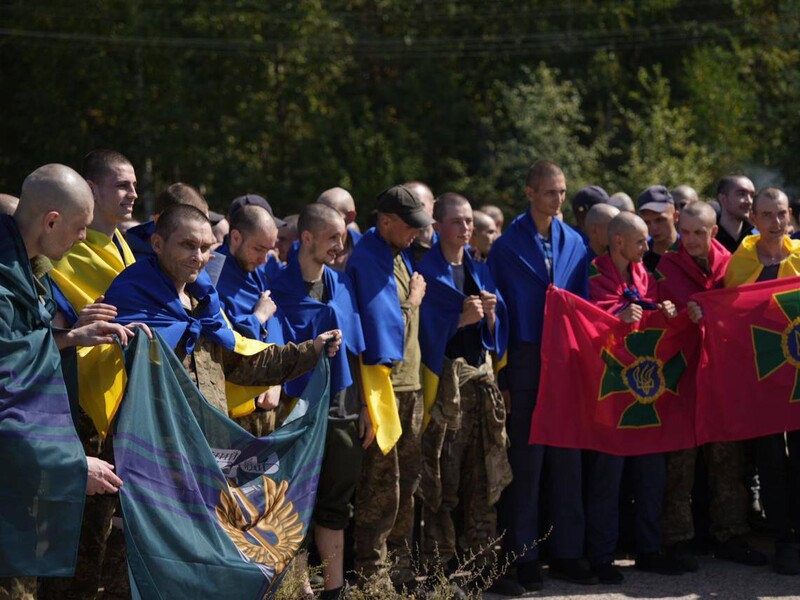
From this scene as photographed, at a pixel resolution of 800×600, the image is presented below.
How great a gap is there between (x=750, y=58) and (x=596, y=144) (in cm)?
492

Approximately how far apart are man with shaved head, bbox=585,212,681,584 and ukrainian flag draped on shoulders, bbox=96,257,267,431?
119 inches

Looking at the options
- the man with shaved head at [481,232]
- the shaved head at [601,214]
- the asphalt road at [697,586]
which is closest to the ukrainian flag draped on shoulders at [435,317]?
the asphalt road at [697,586]

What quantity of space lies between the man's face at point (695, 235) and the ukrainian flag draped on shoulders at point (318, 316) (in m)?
2.50

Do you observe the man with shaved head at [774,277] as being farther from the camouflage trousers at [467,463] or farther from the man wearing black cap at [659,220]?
the camouflage trousers at [467,463]

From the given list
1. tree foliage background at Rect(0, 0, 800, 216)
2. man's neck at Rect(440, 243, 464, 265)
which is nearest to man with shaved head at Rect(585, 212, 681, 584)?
man's neck at Rect(440, 243, 464, 265)

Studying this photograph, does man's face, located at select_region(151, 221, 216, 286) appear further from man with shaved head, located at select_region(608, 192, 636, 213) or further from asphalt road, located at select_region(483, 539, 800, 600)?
man with shaved head, located at select_region(608, 192, 636, 213)

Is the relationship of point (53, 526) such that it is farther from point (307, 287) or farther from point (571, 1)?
point (571, 1)

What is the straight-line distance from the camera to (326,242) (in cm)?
653

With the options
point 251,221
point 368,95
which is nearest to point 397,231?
point 251,221

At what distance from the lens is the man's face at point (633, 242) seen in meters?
7.51

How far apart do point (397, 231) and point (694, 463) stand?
8.90 feet

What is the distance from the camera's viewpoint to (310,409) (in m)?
5.74

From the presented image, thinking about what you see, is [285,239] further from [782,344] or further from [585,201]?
[782,344]

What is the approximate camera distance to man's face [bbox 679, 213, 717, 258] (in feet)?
25.6
